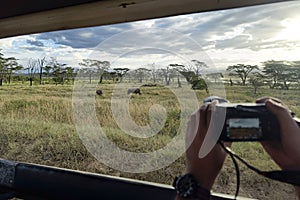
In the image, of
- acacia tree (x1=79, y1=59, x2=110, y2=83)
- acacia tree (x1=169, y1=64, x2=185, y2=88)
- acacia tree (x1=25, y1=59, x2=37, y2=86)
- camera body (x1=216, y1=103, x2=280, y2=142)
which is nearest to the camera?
camera body (x1=216, y1=103, x2=280, y2=142)

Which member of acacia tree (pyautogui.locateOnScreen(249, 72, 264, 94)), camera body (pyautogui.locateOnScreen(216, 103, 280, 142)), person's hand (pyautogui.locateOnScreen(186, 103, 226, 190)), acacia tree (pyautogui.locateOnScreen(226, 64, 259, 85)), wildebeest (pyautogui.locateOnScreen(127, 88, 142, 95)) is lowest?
person's hand (pyautogui.locateOnScreen(186, 103, 226, 190))

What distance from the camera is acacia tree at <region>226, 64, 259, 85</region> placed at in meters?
0.80

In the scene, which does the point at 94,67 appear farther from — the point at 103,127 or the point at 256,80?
the point at 256,80

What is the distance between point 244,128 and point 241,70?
0.32 metres

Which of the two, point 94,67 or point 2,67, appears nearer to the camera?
point 94,67

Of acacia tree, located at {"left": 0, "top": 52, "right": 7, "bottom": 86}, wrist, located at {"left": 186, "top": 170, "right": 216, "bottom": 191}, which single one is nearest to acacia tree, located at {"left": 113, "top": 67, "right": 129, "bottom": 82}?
wrist, located at {"left": 186, "top": 170, "right": 216, "bottom": 191}

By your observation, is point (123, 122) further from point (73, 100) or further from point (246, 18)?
point (246, 18)

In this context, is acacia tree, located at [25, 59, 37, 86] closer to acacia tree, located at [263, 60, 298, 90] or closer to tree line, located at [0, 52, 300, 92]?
tree line, located at [0, 52, 300, 92]

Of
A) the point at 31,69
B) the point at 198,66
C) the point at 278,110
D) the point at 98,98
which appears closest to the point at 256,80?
the point at 198,66

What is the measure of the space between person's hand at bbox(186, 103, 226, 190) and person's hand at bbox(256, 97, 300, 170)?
0.34 feet

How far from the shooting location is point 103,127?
3.37 feet

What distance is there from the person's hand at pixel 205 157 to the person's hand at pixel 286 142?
0.10 metres

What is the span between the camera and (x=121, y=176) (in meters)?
1.04

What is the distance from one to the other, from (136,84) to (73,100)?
0.28 m
